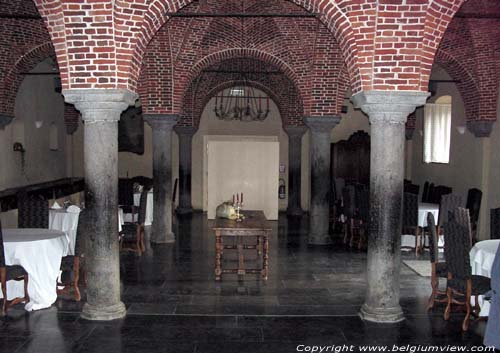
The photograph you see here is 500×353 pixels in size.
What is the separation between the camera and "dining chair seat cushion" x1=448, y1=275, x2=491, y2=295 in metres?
5.45

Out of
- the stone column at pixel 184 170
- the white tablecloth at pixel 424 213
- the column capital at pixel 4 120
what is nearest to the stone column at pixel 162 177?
the column capital at pixel 4 120

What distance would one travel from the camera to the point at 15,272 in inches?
230

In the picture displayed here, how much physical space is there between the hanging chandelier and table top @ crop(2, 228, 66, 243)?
10030 mm

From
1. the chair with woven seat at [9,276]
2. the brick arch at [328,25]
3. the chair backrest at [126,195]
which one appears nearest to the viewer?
the chair with woven seat at [9,276]

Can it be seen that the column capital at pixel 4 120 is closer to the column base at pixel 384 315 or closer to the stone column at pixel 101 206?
the stone column at pixel 101 206

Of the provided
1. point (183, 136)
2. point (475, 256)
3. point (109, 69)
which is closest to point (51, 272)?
point (109, 69)

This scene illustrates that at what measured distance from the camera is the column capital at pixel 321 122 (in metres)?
10.2

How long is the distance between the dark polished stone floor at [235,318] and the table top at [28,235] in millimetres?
814

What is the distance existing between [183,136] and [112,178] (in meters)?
9.98

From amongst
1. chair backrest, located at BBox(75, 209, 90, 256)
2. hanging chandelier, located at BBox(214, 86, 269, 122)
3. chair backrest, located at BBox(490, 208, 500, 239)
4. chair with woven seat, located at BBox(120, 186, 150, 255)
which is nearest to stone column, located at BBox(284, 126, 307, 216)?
hanging chandelier, located at BBox(214, 86, 269, 122)

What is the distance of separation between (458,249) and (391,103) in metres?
1.73

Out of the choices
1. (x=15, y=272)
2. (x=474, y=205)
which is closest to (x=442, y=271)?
(x=474, y=205)

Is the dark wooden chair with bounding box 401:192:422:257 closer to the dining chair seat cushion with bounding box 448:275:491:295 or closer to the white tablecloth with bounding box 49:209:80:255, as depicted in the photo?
the dining chair seat cushion with bounding box 448:275:491:295

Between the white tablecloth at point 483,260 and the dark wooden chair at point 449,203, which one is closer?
the white tablecloth at point 483,260
